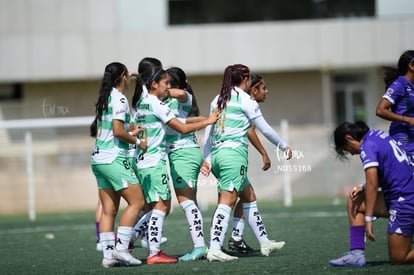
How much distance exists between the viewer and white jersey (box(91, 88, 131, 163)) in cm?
Result: 902

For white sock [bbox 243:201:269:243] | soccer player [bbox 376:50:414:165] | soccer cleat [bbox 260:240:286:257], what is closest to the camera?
soccer player [bbox 376:50:414:165]

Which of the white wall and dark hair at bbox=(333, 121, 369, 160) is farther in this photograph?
the white wall

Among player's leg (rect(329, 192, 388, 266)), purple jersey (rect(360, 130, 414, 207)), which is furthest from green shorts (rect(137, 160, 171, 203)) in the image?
purple jersey (rect(360, 130, 414, 207))

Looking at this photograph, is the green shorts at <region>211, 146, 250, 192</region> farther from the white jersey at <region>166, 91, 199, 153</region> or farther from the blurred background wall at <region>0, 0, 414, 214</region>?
the blurred background wall at <region>0, 0, 414, 214</region>

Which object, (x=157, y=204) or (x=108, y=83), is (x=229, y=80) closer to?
(x=108, y=83)

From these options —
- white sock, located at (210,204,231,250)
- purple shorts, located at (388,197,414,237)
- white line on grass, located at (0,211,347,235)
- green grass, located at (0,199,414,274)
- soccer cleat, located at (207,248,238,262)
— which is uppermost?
purple shorts, located at (388,197,414,237)

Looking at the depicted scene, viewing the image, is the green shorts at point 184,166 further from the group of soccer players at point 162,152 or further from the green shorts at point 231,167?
the green shorts at point 231,167

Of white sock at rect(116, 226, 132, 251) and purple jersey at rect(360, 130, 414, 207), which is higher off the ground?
purple jersey at rect(360, 130, 414, 207)

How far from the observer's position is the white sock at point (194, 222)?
934cm

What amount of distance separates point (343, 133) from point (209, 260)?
6.78 feet

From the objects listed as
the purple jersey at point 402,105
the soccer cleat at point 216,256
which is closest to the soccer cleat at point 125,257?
the soccer cleat at point 216,256

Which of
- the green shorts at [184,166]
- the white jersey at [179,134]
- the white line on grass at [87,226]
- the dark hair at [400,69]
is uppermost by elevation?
the dark hair at [400,69]

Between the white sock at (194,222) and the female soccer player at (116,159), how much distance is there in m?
0.57

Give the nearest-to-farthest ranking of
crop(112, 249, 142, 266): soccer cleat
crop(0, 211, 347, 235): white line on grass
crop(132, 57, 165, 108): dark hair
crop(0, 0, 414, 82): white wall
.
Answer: crop(112, 249, 142, 266): soccer cleat, crop(132, 57, 165, 108): dark hair, crop(0, 211, 347, 235): white line on grass, crop(0, 0, 414, 82): white wall
